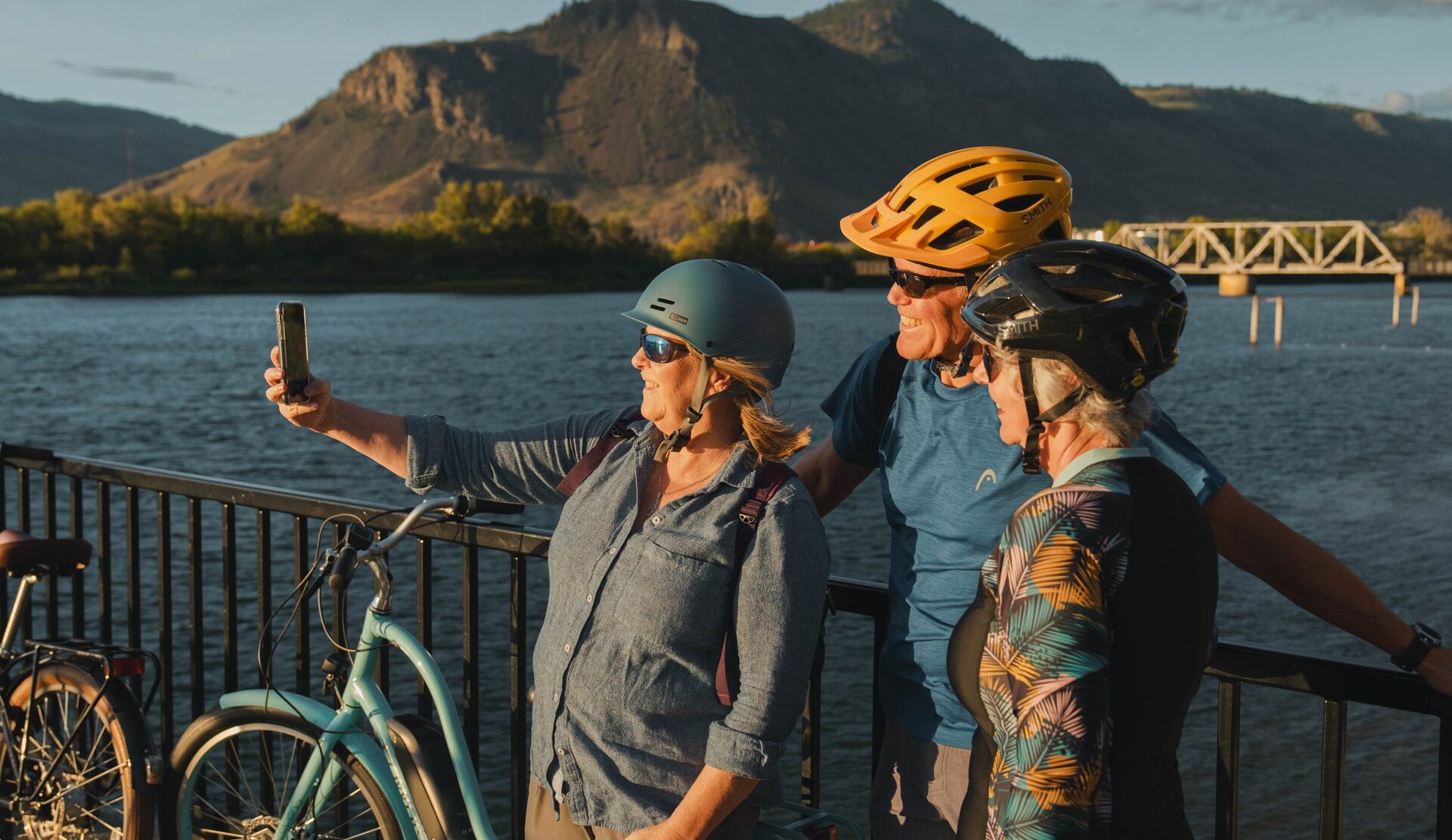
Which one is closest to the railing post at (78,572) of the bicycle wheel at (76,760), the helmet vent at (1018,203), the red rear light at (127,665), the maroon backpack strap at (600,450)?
the bicycle wheel at (76,760)

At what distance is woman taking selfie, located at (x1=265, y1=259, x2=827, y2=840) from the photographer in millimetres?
2471

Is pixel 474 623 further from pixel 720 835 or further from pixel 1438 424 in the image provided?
pixel 1438 424

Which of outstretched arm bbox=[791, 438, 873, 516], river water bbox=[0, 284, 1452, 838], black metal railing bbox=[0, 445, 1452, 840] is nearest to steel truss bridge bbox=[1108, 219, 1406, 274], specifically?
river water bbox=[0, 284, 1452, 838]

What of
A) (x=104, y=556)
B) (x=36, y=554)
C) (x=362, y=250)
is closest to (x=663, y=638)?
(x=36, y=554)

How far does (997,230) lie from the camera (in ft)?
9.16

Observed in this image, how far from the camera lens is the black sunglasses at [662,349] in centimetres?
268

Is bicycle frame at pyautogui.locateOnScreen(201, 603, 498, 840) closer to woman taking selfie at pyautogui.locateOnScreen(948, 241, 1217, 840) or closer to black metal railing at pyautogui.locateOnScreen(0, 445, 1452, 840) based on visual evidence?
black metal railing at pyautogui.locateOnScreen(0, 445, 1452, 840)

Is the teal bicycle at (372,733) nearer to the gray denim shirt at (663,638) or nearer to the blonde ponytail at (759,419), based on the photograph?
the gray denim shirt at (663,638)

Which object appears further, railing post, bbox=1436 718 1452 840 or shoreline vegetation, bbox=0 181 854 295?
shoreline vegetation, bbox=0 181 854 295

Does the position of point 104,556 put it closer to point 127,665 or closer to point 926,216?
point 127,665

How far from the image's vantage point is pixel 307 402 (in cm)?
306

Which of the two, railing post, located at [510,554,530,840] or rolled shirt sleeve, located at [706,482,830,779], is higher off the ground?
rolled shirt sleeve, located at [706,482,830,779]

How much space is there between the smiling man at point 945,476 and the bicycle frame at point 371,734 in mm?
987

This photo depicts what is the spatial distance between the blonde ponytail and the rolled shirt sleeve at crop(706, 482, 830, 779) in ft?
0.50
